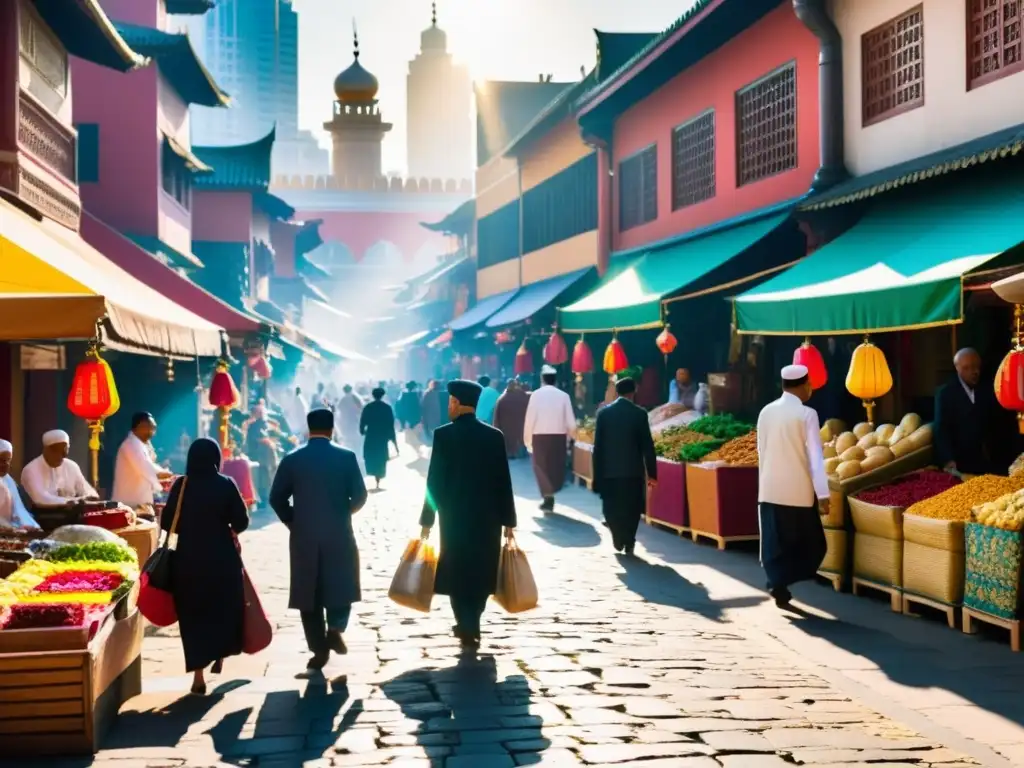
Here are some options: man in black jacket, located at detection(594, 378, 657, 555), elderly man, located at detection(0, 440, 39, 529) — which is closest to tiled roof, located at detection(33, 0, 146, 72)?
elderly man, located at detection(0, 440, 39, 529)

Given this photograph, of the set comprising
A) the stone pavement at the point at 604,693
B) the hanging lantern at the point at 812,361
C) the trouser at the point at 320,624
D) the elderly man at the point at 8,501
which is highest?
the hanging lantern at the point at 812,361

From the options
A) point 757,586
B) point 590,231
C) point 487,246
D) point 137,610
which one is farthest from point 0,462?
point 487,246

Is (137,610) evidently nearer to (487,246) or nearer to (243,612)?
(243,612)

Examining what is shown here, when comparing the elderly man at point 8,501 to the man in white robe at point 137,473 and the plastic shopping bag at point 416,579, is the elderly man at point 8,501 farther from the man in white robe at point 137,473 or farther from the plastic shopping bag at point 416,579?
the plastic shopping bag at point 416,579

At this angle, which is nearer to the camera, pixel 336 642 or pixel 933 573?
pixel 336 642

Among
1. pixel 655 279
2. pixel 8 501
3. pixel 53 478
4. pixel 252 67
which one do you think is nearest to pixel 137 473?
pixel 53 478

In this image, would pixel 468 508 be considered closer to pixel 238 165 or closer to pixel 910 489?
pixel 910 489

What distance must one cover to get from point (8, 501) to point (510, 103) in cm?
2902

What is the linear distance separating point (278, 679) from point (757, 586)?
4606 millimetres

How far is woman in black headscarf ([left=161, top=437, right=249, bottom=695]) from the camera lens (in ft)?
23.6

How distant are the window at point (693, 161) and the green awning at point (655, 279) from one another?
29.7 inches

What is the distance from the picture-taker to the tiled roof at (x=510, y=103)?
36.3m

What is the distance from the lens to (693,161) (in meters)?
19.1

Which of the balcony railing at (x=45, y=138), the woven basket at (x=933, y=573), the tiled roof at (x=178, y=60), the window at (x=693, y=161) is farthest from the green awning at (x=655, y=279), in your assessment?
the tiled roof at (x=178, y=60)
